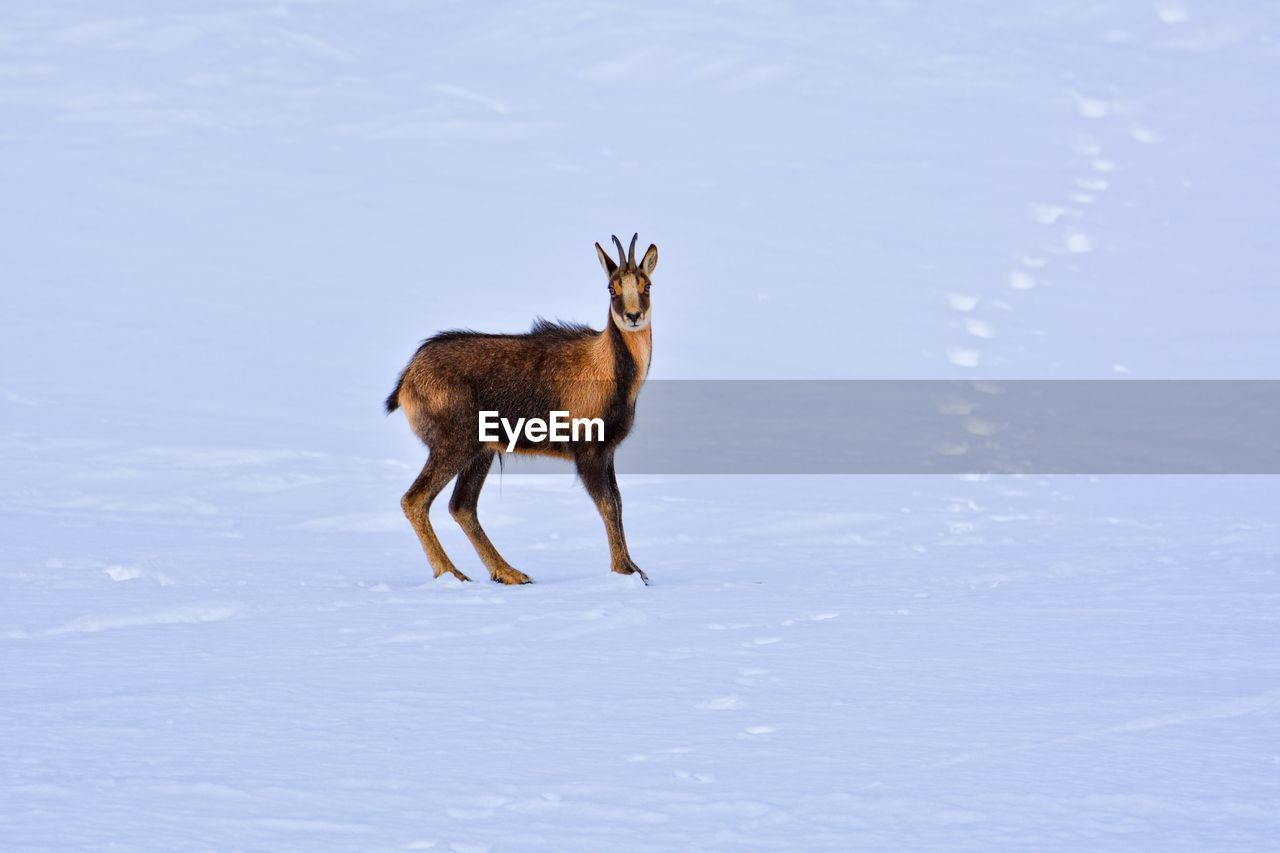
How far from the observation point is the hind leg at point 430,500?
9562mm

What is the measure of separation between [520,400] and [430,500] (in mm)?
735

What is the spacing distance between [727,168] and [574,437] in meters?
13.8

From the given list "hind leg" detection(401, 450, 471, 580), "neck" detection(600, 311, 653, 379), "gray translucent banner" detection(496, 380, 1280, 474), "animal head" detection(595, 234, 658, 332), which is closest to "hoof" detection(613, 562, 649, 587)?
"hind leg" detection(401, 450, 471, 580)

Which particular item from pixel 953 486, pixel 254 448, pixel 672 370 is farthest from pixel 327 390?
pixel 953 486

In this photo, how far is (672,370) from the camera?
16.6 m

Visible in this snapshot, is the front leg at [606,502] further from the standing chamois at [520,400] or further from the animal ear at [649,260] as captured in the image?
the animal ear at [649,260]

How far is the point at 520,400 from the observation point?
31.3ft

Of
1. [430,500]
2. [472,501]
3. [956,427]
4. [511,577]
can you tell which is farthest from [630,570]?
[956,427]

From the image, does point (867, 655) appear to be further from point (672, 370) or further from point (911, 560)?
point (672, 370)

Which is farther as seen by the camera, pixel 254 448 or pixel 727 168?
pixel 727 168

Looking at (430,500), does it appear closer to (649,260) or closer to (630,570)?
(630,570)

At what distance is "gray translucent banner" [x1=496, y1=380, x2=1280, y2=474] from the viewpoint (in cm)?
1379

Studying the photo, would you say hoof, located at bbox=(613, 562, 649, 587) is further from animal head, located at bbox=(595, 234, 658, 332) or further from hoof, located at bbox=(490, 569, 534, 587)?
animal head, located at bbox=(595, 234, 658, 332)

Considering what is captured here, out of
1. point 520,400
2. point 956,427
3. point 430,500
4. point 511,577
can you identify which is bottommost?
point 511,577
